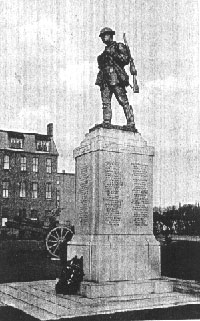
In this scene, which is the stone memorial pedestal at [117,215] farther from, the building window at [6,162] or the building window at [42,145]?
the building window at [42,145]

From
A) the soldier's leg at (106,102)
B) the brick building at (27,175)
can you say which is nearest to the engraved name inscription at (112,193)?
Answer: the soldier's leg at (106,102)

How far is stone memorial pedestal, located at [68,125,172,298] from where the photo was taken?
9898 mm

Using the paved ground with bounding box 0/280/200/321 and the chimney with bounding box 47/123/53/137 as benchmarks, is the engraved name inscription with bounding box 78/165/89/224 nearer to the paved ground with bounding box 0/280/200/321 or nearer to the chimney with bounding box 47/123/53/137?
the paved ground with bounding box 0/280/200/321

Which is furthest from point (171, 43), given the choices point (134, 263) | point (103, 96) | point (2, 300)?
point (2, 300)

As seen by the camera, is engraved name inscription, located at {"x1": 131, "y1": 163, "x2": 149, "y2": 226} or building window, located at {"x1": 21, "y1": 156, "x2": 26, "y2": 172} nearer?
engraved name inscription, located at {"x1": 131, "y1": 163, "x2": 149, "y2": 226}

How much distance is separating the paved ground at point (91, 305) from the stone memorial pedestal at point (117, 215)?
48 centimetres

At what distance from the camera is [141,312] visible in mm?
8352

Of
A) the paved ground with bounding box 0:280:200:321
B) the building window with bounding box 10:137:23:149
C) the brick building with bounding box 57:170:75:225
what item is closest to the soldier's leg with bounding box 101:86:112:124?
the paved ground with bounding box 0:280:200:321

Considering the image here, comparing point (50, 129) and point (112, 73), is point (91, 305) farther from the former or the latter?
point (50, 129)

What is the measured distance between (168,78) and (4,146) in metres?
31.1

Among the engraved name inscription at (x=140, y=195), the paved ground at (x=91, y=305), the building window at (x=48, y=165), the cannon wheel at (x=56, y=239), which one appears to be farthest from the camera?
the building window at (x=48, y=165)

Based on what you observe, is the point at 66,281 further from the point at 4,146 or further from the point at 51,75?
the point at 4,146

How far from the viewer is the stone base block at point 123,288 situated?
30.5 ft

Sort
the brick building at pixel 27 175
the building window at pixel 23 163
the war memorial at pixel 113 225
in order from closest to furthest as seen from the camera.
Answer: the war memorial at pixel 113 225
the brick building at pixel 27 175
the building window at pixel 23 163
